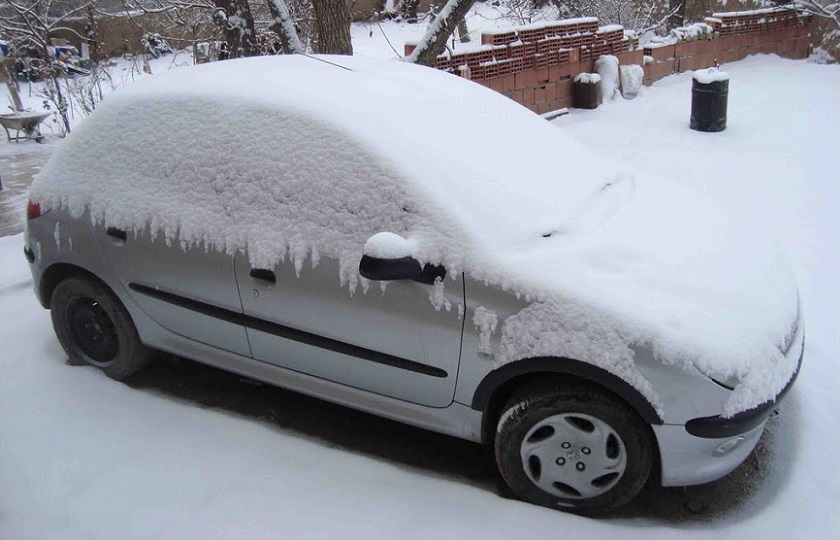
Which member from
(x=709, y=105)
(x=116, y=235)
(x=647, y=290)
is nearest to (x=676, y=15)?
(x=709, y=105)

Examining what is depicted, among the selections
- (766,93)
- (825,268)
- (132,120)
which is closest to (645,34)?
(766,93)

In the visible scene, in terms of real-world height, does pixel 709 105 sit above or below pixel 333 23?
below

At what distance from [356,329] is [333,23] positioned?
4.92 metres

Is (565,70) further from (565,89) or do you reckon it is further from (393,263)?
(393,263)

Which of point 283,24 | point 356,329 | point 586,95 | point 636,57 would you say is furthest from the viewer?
point 636,57

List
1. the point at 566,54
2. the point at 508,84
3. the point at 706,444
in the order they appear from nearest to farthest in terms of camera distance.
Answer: the point at 706,444
the point at 508,84
the point at 566,54

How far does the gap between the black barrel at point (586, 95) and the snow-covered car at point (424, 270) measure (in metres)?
6.85

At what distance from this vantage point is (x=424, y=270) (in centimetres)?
271

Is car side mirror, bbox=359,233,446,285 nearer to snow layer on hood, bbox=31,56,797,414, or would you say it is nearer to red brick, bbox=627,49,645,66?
snow layer on hood, bbox=31,56,797,414

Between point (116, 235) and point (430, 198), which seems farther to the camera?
point (116, 235)

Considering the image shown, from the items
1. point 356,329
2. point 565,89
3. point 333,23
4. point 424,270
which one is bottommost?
point 565,89

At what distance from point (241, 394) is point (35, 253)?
134 centimetres

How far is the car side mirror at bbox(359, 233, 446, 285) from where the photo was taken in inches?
103

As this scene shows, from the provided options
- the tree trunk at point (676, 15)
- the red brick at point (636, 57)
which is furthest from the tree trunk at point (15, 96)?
the tree trunk at point (676, 15)
